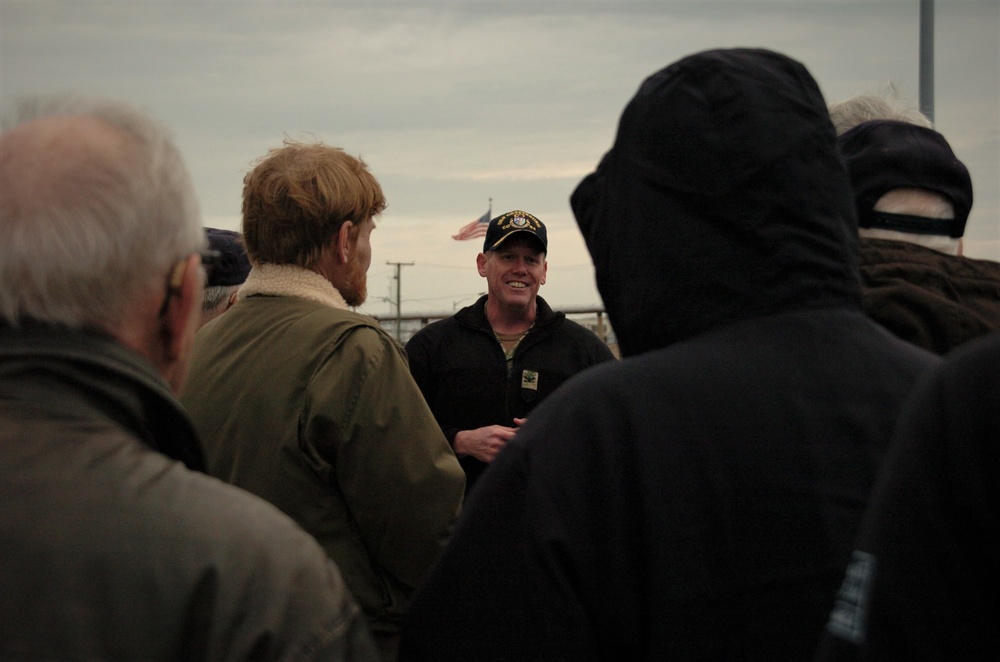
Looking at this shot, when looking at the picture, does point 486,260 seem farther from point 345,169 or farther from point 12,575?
point 12,575

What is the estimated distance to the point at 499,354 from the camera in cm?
524

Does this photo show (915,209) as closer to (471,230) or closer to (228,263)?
(228,263)

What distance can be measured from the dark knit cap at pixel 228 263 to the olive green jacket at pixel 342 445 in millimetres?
1264

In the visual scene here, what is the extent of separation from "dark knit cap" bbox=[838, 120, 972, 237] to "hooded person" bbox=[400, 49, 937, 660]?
2.03 feet

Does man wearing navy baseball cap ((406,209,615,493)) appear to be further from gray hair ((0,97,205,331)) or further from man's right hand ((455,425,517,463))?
gray hair ((0,97,205,331))

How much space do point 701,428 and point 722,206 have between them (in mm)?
349

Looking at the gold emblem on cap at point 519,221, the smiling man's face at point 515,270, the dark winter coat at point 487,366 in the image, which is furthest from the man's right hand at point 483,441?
the gold emblem on cap at point 519,221

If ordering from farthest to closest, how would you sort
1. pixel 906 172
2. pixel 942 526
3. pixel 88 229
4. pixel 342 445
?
pixel 342 445, pixel 906 172, pixel 88 229, pixel 942 526

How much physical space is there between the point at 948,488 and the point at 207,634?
0.87 meters

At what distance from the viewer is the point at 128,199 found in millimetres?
1424

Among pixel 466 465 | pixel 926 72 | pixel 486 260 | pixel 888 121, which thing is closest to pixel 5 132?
pixel 888 121

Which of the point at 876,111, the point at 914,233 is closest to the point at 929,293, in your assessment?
the point at 914,233

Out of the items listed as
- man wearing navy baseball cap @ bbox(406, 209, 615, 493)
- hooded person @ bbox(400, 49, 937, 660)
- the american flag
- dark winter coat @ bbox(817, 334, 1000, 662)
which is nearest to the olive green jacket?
hooded person @ bbox(400, 49, 937, 660)

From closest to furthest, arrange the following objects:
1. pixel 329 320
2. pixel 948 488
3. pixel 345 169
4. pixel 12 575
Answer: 1. pixel 948 488
2. pixel 12 575
3. pixel 329 320
4. pixel 345 169
